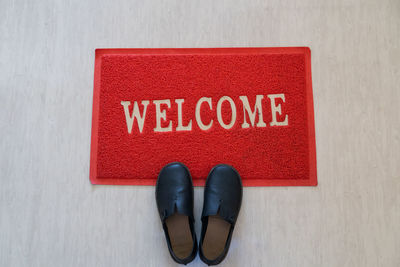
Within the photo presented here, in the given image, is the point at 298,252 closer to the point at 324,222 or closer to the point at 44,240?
the point at 324,222

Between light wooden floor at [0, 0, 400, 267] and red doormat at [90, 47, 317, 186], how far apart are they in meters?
0.04

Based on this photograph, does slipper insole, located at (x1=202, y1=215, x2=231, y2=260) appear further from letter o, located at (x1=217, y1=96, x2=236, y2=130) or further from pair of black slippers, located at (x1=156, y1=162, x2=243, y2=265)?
letter o, located at (x1=217, y1=96, x2=236, y2=130)

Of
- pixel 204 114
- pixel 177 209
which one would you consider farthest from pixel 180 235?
pixel 204 114

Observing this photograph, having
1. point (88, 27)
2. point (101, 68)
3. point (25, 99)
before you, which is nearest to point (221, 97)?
point (101, 68)

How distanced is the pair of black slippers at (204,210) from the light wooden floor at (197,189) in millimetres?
49

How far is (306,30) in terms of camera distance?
903mm

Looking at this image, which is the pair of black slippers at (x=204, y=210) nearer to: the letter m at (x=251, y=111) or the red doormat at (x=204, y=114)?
the red doormat at (x=204, y=114)

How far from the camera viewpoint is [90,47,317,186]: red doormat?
861 mm

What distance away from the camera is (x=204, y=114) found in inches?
34.6

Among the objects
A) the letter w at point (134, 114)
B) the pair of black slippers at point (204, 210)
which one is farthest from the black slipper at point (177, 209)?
the letter w at point (134, 114)

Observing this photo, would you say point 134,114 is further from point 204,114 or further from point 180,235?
point 180,235

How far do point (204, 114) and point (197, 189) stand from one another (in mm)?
254

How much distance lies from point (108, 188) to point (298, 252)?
25.7 inches

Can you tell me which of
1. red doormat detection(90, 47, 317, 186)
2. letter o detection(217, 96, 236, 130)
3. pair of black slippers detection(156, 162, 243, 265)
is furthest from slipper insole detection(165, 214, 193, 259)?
letter o detection(217, 96, 236, 130)
